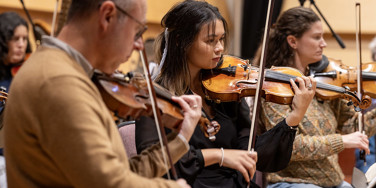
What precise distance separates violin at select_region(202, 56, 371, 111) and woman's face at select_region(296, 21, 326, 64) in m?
0.34

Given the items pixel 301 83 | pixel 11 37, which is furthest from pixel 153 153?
pixel 11 37

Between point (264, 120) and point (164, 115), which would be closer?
point (164, 115)

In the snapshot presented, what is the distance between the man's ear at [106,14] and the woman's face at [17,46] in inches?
84.6

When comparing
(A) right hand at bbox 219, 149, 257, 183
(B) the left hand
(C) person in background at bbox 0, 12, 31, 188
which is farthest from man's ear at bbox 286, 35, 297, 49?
(C) person in background at bbox 0, 12, 31, 188

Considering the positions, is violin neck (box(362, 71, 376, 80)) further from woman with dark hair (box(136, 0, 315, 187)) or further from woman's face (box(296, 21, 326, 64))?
woman with dark hair (box(136, 0, 315, 187))

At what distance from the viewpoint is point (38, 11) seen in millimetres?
4316

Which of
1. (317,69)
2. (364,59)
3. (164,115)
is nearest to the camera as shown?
(164,115)

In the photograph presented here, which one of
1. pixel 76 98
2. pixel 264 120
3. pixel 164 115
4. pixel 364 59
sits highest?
pixel 76 98

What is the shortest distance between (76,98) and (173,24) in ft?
2.83

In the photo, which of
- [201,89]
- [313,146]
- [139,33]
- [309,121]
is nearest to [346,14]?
[309,121]

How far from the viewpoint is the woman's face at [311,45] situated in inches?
85.1

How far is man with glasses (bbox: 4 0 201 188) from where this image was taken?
0.91 meters

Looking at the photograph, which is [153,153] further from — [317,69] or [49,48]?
[317,69]

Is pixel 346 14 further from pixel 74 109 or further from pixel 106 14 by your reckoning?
pixel 74 109
